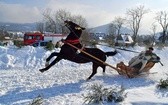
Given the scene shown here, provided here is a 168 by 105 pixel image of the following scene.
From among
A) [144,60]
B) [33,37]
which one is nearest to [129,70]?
[144,60]

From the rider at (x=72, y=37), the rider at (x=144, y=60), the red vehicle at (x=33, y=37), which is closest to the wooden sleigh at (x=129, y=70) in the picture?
the rider at (x=144, y=60)

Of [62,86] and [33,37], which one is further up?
[62,86]

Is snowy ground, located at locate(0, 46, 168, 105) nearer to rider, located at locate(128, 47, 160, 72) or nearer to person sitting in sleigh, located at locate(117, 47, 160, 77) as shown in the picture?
person sitting in sleigh, located at locate(117, 47, 160, 77)

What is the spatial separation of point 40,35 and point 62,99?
3610 cm

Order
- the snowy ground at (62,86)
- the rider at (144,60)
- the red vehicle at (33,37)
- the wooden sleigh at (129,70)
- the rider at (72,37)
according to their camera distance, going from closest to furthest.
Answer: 1. the snowy ground at (62,86)
2. the rider at (72,37)
3. the wooden sleigh at (129,70)
4. the rider at (144,60)
5. the red vehicle at (33,37)

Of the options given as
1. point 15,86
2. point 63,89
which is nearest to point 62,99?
point 63,89

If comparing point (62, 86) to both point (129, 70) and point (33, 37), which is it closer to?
point (129, 70)

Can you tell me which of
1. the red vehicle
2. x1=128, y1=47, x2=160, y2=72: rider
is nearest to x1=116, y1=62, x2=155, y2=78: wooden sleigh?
x1=128, y1=47, x2=160, y2=72: rider

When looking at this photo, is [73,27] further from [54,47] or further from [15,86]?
[54,47]

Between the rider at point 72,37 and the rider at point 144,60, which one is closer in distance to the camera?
the rider at point 72,37

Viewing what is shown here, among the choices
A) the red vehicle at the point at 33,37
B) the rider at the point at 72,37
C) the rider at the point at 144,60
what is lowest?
the red vehicle at the point at 33,37

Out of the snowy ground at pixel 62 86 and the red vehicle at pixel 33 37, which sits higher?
the snowy ground at pixel 62 86

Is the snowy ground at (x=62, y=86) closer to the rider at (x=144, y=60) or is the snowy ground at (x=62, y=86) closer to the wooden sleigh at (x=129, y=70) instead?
the wooden sleigh at (x=129, y=70)

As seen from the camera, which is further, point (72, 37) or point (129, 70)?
point (129, 70)
